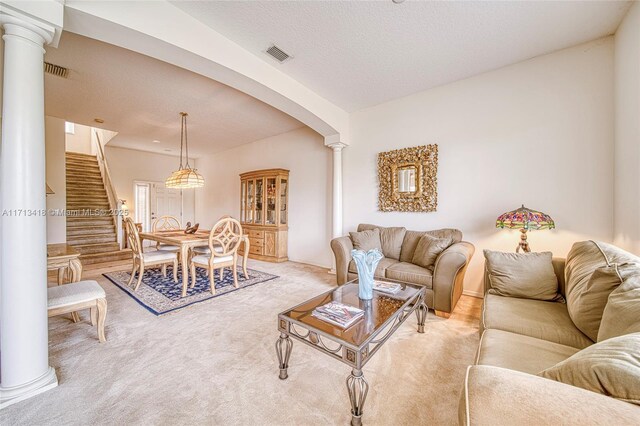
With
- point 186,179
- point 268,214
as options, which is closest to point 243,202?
point 268,214

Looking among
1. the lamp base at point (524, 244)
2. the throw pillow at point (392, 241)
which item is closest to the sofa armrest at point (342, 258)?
the throw pillow at point (392, 241)

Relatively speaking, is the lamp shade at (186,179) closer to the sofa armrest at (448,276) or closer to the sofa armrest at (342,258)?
the sofa armrest at (342,258)

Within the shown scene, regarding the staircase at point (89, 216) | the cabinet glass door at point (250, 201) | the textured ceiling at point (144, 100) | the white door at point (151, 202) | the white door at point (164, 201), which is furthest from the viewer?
the white door at point (164, 201)

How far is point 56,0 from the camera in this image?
157cm

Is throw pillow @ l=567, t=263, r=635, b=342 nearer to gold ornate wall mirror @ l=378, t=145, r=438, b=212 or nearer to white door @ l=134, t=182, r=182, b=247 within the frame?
gold ornate wall mirror @ l=378, t=145, r=438, b=212

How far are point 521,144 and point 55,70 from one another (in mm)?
5594

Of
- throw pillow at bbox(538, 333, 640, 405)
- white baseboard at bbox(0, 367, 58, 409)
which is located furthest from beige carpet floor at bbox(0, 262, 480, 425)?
throw pillow at bbox(538, 333, 640, 405)

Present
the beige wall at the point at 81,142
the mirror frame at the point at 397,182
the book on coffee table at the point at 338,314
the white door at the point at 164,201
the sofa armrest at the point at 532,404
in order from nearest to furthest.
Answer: the sofa armrest at the point at 532,404 → the book on coffee table at the point at 338,314 → the mirror frame at the point at 397,182 → the white door at the point at 164,201 → the beige wall at the point at 81,142

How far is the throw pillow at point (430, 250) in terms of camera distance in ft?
9.39

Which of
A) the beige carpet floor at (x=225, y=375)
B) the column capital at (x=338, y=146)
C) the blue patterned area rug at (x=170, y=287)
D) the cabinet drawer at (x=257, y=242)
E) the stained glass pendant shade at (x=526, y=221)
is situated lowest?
the beige carpet floor at (x=225, y=375)

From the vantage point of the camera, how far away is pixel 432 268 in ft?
9.20

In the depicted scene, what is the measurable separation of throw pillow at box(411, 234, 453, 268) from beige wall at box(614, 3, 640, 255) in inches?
54.2

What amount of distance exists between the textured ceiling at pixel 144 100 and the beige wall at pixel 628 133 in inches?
159

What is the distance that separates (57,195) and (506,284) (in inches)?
267
